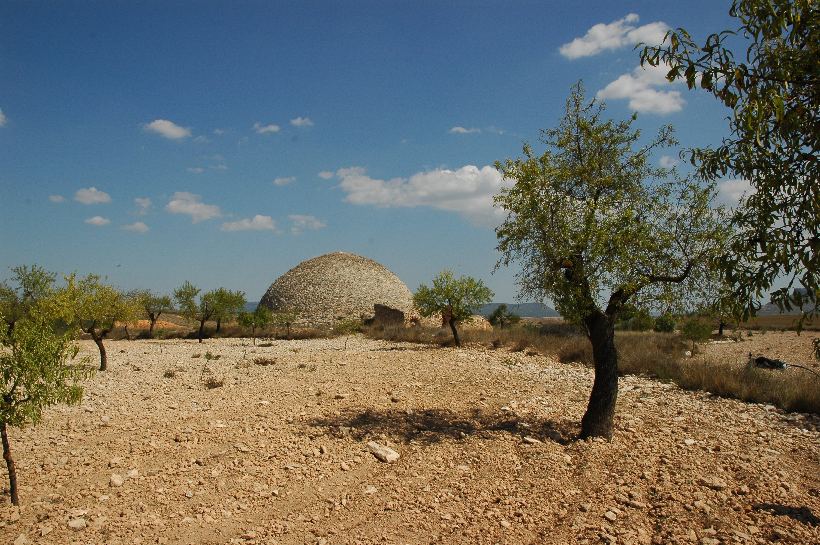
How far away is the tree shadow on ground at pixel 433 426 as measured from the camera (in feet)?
28.7

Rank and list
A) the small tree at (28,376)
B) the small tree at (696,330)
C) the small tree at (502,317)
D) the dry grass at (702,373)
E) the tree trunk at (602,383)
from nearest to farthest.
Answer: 1. the small tree at (28,376)
2. the tree trunk at (602,383)
3. the dry grass at (702,373)
4. the small tree at (696,330)
5. the small tree at (502,317)

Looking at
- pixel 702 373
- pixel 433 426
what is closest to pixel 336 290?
pixel 702 373

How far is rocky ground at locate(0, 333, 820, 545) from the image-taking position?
5.75 meters

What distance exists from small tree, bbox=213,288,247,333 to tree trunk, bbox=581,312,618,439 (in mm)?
30380

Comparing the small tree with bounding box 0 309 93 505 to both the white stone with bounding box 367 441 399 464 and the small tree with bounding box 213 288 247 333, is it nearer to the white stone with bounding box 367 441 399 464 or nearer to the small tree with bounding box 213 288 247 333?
the white stone with bounding box 367 441 399 464

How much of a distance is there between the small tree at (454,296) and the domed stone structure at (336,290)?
19.0m

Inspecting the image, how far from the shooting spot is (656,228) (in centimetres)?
870

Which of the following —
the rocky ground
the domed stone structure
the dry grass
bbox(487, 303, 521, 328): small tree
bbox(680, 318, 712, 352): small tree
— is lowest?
the rocky ground

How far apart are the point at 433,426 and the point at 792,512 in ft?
17.3

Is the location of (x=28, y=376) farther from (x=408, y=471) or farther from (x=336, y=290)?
(x=336, y=290)

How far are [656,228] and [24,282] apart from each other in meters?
34.0

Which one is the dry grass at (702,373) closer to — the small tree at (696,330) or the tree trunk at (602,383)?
the small tree at (696,330)

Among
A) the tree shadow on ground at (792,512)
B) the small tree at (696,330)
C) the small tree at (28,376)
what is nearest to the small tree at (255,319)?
the small tree at (696,330)

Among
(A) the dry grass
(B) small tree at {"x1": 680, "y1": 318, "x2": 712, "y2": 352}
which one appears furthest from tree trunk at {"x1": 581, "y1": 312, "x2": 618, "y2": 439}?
(B) small tree at {"x1": 680, "y1": 318, "x2": 712, "y2": 352}
